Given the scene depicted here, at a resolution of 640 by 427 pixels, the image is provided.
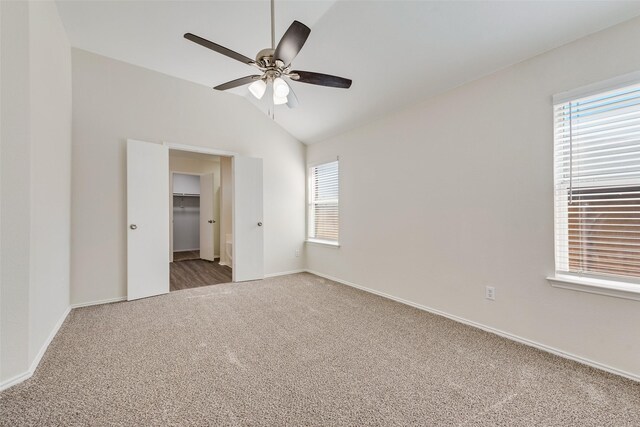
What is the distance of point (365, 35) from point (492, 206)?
2.03 metres

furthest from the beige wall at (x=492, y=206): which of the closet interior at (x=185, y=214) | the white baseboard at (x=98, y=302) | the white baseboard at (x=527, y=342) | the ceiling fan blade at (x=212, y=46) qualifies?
the closet interior at (x=185, y=214)

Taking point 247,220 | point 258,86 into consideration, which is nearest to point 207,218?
point 247,220

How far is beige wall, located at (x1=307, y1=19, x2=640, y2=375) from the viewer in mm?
1937

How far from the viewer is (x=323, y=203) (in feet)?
15.7

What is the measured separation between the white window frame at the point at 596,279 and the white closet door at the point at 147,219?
4328mm

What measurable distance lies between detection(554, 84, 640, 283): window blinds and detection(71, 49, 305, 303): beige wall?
13.4 feet

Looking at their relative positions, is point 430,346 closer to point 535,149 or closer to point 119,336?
point 535,149

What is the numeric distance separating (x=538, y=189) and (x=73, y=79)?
505 centimetres

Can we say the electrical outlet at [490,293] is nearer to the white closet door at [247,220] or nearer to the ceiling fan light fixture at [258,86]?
the ceiling fan light fixture at [258,86]

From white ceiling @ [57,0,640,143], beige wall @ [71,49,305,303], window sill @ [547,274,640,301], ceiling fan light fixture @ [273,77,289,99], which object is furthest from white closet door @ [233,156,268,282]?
window sill @ [547,274,640,301]

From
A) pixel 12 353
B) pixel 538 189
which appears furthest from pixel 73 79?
pixel 538 189

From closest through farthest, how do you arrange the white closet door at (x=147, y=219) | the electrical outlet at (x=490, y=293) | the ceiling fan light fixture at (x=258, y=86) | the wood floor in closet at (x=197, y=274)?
the ceiling fan light fixture at (x=258, y=86) → the electrical outlet at (x=490, y=293) → the white closet door at (x=147, y=219) → the wood floor in closet at (x=197, y=274)

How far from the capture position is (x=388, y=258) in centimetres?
352

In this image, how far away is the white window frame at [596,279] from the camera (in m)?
1.79
